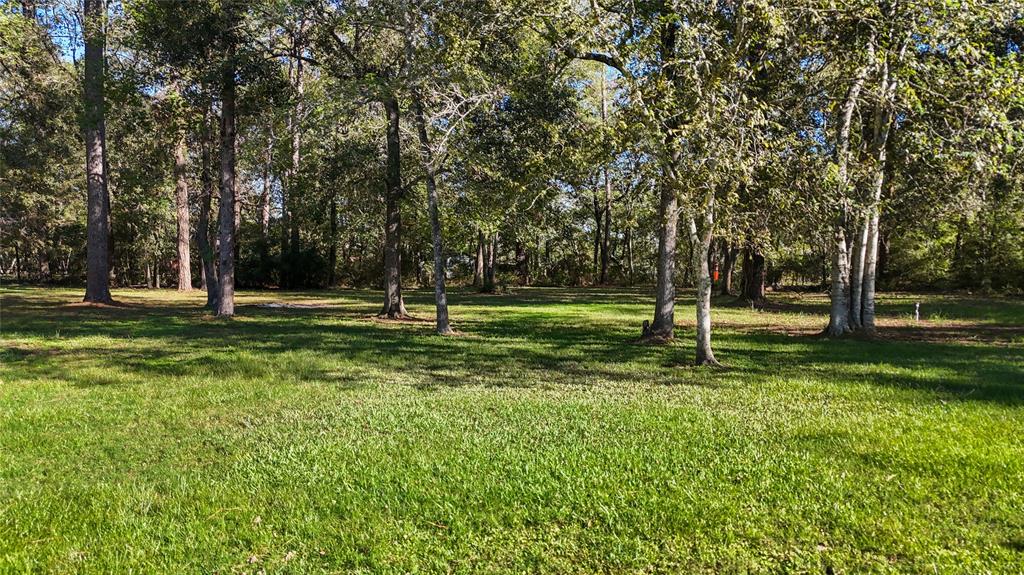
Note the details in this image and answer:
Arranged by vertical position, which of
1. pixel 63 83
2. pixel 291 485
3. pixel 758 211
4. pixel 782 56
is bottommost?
pixel 291 485

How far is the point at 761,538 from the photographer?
11.8ft

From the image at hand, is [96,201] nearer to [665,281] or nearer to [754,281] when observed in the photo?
[665,281]

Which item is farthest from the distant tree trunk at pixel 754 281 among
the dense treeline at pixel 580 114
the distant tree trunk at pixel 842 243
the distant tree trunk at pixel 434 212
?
the distant tree trunk at pixel 434 212

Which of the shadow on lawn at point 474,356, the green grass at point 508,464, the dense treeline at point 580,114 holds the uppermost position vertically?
the dense treeline at point 580,114

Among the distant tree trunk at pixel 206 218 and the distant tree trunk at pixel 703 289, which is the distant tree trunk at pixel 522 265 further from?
the distant tree trunk at pixel 703 289

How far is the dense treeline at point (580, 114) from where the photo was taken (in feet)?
29.6

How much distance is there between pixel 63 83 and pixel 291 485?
26427 mm

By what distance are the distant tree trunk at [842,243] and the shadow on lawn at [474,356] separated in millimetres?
1085

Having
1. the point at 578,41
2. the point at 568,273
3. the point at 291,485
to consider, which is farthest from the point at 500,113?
the point at 568,273

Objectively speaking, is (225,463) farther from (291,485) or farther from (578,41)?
(578,41)

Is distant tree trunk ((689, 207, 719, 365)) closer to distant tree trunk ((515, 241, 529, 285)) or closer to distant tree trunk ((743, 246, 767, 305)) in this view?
distant tree trunk ((743, 246, 767, 305))

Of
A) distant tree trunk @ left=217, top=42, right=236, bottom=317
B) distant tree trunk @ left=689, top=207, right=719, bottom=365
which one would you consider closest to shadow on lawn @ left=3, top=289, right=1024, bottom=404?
distant tree trunk @ left=689, top=207, right=719, bottom=365

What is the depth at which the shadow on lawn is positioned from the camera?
874 cm

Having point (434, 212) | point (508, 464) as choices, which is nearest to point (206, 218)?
point (434, 212)
